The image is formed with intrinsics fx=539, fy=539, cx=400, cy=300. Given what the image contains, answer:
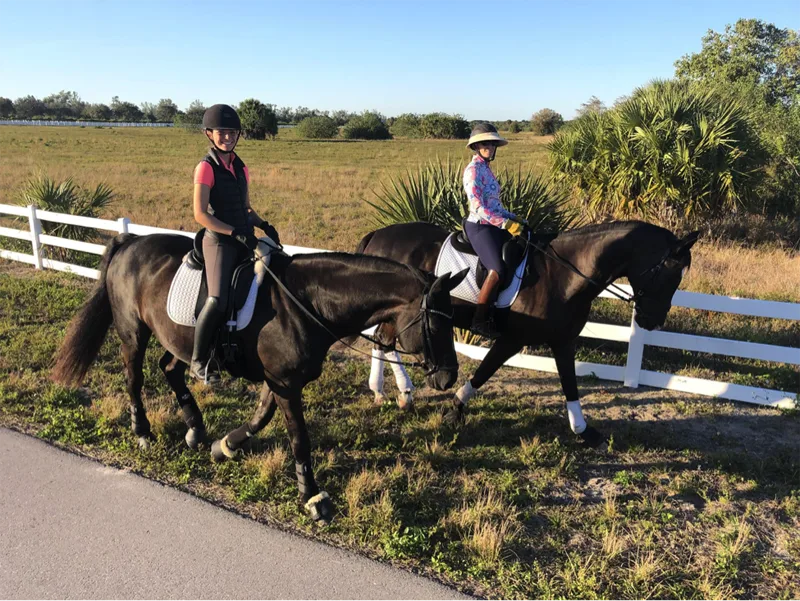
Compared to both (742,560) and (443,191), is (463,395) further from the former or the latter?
(443,191)

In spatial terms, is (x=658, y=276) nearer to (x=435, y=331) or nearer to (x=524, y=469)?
(x=524, y=469)

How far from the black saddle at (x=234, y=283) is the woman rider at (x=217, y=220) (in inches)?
1.5

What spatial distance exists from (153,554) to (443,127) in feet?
276

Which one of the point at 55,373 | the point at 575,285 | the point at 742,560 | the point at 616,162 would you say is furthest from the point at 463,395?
the point at 616,162

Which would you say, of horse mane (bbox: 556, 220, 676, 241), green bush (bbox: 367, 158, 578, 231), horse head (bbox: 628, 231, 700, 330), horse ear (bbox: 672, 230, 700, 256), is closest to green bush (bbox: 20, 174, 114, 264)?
green bush (bbox: 367, 158, 578, 231)

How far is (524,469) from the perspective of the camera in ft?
14.8

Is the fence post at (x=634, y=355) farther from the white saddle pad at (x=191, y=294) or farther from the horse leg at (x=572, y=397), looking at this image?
the white saddle pad at (x=191, y=294)

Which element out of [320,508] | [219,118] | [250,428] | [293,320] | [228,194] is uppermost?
[219,118]

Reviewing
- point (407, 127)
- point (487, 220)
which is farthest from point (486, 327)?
point (407, 127)

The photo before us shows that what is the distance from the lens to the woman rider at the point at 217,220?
12.5ft

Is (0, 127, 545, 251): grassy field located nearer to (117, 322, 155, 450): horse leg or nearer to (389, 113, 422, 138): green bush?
(117, 322, 155, 450): horse leg

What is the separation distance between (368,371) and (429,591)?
368cm

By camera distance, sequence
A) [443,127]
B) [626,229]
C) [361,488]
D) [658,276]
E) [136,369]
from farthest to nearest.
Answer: [443,127] < [136,369] < [626,229] < [658,276] < [361,488]

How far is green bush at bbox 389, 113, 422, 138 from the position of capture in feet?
288
